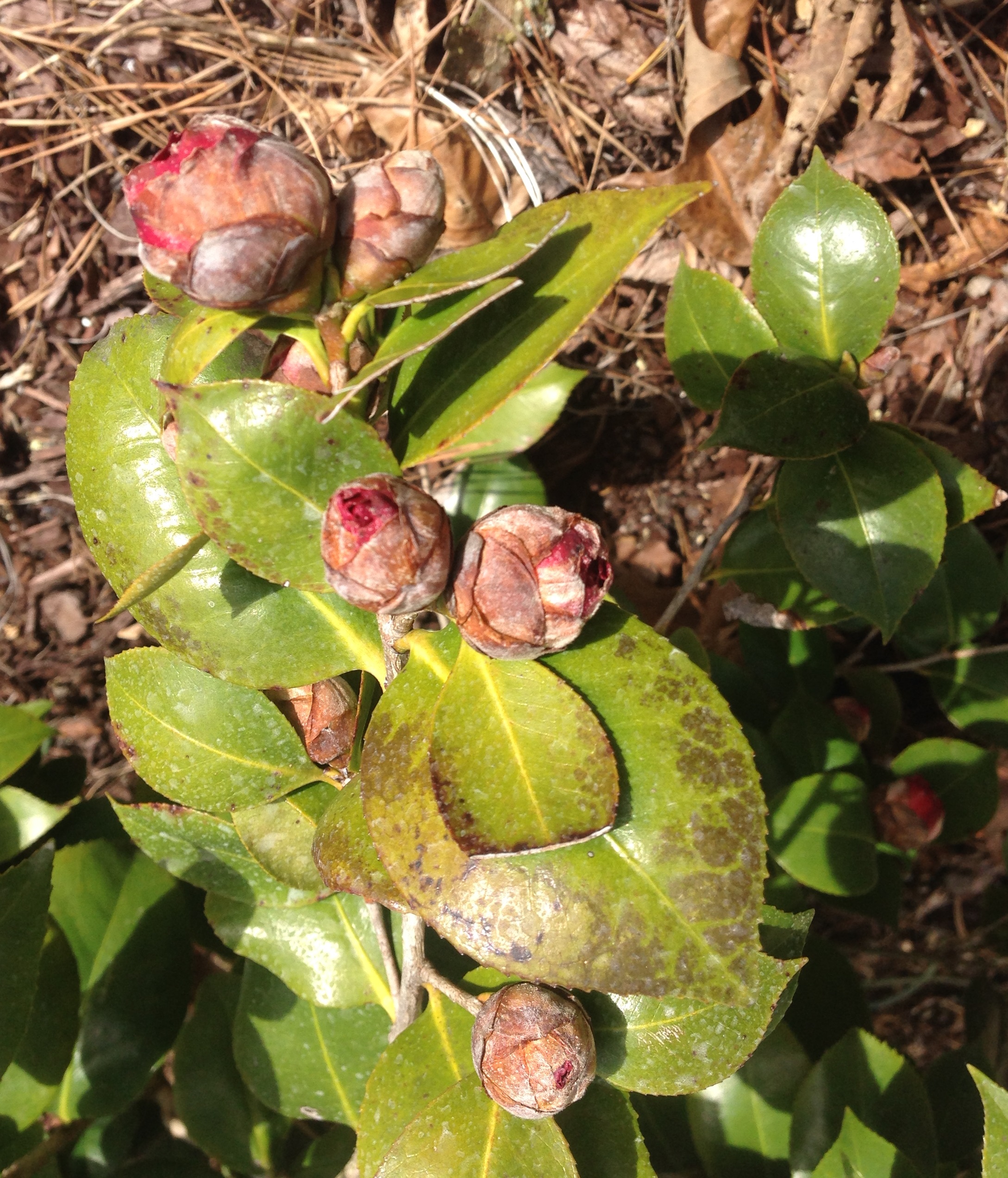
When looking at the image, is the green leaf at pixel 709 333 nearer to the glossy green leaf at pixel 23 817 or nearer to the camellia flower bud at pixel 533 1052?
the camellia flower bud at pixel 533 1052

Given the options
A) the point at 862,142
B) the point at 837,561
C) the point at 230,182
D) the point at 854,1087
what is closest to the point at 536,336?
the point at 230,182

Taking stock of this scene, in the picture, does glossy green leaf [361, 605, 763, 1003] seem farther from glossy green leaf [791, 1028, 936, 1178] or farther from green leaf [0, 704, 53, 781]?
green leaf [0, 704, 53, 781]

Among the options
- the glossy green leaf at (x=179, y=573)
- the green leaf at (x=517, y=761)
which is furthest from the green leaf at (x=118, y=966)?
the green leaf at (x=517, y=761)

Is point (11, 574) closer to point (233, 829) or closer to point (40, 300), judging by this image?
point (40, 300)

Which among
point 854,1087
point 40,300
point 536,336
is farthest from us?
point 40,300

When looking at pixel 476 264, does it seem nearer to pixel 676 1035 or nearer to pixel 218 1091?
pixel 676 1035

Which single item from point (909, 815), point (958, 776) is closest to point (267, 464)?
point (909, 815)

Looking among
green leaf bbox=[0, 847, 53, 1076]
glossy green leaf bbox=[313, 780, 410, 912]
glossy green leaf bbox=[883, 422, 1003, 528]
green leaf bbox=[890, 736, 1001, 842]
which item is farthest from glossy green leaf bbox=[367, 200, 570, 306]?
green leaf bbox=[890, 736, 1001, 842]
